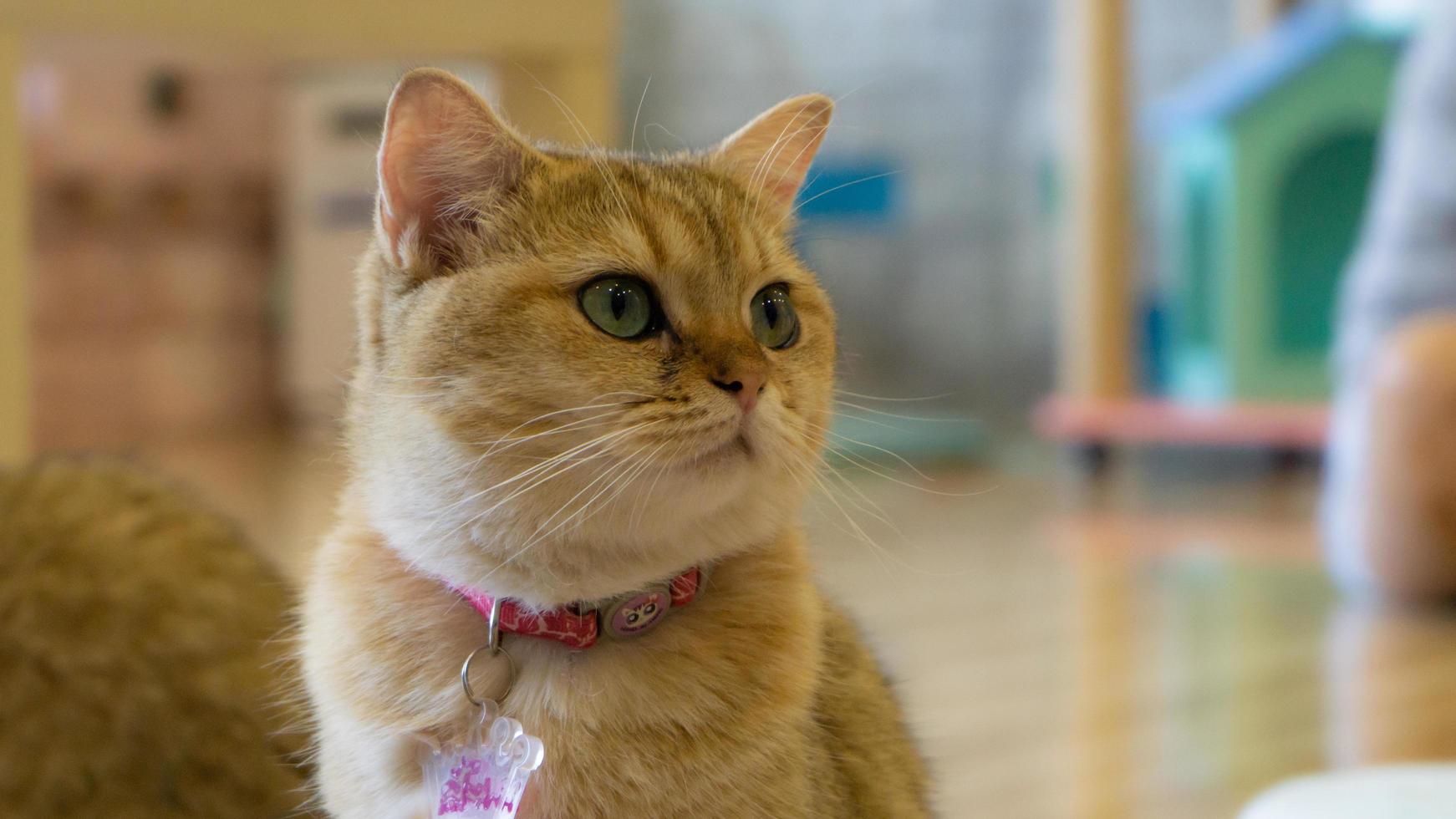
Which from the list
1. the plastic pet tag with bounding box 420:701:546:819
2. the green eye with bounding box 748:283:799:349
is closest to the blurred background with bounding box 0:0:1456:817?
the green eye with bounding box 748:283:799:349

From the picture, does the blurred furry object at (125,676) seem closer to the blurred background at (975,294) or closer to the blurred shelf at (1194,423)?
the blurred background at (975,294)

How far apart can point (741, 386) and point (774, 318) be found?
11 centimetres

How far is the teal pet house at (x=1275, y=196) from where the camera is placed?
11.1 ft

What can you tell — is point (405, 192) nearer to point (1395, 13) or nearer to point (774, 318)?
point (774, 318)

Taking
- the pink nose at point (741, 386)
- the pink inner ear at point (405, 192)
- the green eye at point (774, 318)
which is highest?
the pink inner ear at point (405, 192)

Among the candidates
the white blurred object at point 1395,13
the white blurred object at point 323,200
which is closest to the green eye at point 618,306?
the white blurred object at point 1395,13

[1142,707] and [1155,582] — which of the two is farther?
[1155,582]

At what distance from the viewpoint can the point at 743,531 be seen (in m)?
0.88

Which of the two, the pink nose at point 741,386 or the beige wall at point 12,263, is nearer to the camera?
the pink nose at point 741,386

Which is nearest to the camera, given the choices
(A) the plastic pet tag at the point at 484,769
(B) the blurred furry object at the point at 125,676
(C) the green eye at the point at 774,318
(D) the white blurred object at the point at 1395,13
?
(A) the plastic pet tag at the point at 484,769

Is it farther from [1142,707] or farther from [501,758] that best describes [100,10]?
[1142,707]

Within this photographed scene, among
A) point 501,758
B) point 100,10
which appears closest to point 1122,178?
point 100,10

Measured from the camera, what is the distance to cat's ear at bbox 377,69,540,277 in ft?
2.83

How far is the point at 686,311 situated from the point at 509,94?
59 centimetres
